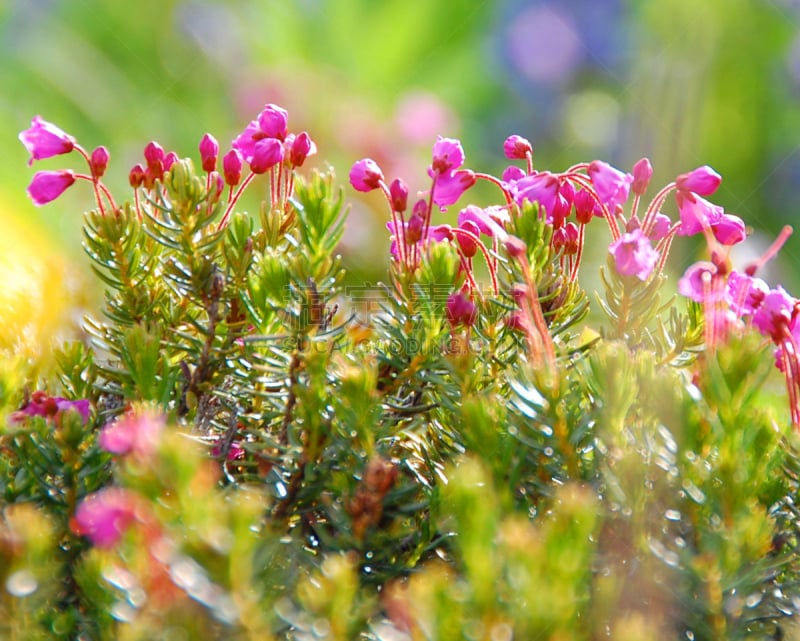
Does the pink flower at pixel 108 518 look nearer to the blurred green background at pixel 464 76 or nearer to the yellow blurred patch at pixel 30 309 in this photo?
the yellow blurred patch at pixel 30 309

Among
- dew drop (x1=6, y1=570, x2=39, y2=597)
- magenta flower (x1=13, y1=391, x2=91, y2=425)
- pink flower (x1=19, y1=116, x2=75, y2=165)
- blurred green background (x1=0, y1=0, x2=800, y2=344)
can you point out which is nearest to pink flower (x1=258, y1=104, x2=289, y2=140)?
pink flower (x1=19, y1=116, x2=75, y2=165)

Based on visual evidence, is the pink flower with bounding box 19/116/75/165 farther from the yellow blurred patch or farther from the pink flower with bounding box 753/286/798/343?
the pink flower with bounding box 753/286/798/343

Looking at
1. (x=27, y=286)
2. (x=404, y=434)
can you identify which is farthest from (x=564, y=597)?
(x=27, y=286)

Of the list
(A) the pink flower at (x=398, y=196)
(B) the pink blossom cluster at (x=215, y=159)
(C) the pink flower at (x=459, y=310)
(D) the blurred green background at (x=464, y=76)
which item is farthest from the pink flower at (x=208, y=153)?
(D) the blurred green background at (x=464, y=76)

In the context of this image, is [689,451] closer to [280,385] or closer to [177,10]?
[280,385]

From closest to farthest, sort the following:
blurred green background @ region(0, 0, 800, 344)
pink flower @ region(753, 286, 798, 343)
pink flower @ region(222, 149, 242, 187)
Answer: pink flower @ region(753, 286, 798, 343)
pink flower @ region(222, 149, 242, 187)
blurred green background @ region(0, 0, 800, 344)

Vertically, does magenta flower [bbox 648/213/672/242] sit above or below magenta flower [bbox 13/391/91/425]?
above

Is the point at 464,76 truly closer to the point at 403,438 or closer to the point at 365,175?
the point at 365,175

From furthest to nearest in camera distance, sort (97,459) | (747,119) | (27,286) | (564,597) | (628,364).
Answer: (747,119) → (27,286) → (97,459) → (628,364) → (564,597)
